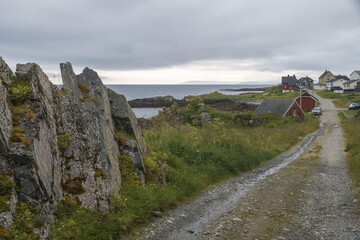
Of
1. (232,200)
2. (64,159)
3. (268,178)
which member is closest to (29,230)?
(64,159)

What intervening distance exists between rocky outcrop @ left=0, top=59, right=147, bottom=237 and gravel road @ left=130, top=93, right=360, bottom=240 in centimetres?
228

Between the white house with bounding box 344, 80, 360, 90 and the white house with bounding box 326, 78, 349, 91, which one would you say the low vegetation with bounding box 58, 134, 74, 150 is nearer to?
the white house with bounding box 344, 80, 360, 90

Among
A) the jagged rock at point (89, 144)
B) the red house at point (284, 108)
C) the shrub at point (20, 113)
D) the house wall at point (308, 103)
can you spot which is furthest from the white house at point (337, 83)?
the shrub at point (20, 113)

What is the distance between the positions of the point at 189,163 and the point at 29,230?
9.39 meters

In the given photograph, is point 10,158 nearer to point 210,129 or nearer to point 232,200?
point 232,200

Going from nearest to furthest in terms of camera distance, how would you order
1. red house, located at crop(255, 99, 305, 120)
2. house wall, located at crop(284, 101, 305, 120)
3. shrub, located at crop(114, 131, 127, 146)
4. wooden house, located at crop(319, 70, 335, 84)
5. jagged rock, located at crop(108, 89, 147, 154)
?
shrub, located at crop(114, 131, 127, 146), jagged rock, located at crop(108, 89, 147, 154), red house, located at crop(255, 99, 305, 120), house wall, located at crop(284, 101, 305, 120), wooden house, located at crop(319, 70, 335, 84)

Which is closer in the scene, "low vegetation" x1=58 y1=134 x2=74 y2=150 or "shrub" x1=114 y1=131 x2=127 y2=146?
"low vegetation" x1=58 y1=134 x2=74 y2=150

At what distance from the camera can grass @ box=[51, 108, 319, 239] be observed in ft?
24.8

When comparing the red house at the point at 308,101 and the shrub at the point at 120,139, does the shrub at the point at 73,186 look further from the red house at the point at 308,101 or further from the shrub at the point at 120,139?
the red house at the point at 308,101

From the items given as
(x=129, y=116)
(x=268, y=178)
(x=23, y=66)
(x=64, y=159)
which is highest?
(x=23, y=66)

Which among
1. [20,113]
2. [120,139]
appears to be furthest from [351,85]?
[20,113]

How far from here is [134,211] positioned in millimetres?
8883

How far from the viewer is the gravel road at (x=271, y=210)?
8.65 m

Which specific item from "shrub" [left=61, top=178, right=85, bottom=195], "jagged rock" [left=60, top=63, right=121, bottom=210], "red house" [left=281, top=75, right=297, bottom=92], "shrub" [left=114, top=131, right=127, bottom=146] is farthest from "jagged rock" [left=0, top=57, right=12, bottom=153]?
"red house" [left=281, top=75, right=297, bottom=92]
